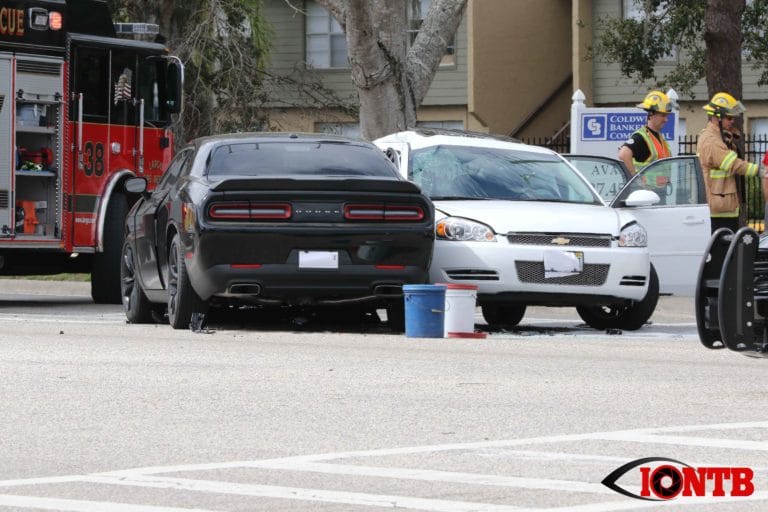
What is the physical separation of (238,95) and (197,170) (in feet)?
62.2

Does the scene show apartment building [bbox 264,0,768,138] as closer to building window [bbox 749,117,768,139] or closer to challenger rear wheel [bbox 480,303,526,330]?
building window [bbox 749,117,768,139]

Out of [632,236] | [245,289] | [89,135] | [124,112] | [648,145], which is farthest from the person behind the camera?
[124,112]

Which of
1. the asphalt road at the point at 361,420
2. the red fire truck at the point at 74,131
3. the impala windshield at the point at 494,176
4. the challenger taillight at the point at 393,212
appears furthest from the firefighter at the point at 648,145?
the red fire truck at the point at 74,131

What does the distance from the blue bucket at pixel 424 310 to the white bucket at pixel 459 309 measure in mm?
48

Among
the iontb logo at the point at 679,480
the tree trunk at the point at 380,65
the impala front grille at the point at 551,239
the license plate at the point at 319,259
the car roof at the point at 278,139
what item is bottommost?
the iontb logo at the point at 679,480

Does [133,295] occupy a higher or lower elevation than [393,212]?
lower

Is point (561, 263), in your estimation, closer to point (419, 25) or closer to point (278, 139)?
point (278, 139)

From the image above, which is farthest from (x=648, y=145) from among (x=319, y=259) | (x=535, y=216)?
(x=319, y=259)

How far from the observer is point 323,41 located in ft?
138

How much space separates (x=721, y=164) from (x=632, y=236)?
204 centimetres

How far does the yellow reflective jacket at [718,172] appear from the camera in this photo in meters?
15.7

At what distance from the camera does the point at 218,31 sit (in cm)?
3222

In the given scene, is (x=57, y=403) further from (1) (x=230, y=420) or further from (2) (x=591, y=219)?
(2) (x=591, y=219)

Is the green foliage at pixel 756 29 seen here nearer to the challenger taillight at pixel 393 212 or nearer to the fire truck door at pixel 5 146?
the fire truck door at pixel 5 146
